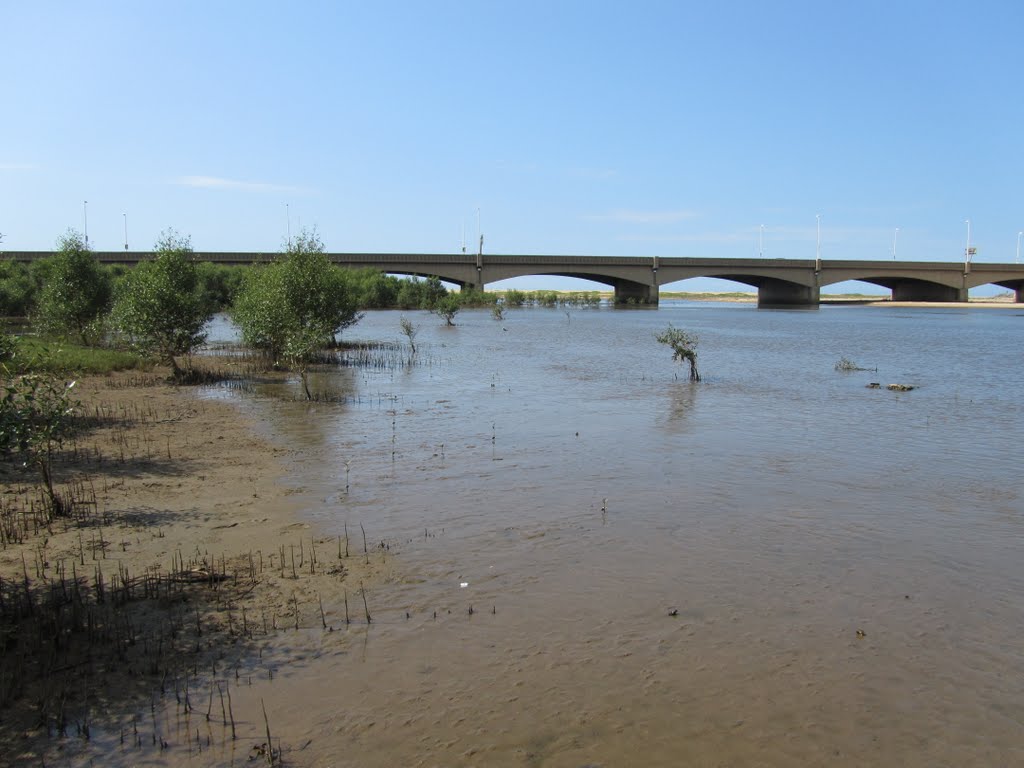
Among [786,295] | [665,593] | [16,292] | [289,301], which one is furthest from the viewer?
[786,295]

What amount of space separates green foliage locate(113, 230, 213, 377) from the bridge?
63.4m

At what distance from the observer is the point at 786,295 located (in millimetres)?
130000

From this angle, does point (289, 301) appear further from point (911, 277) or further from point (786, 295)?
point (786, 295)

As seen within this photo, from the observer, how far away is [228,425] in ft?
67.6

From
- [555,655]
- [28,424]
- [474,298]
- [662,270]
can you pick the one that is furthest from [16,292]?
[662,270]

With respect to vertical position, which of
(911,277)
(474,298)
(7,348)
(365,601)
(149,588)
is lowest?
(365,601)

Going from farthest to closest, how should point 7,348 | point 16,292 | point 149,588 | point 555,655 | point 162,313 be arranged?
point 16,292, point 162,313, point 7,348, point 149,588, point 555,655

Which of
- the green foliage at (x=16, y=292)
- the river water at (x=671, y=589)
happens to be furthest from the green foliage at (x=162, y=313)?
the green foliage at (x=16, y=292)

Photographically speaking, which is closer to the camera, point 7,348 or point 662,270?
point 7,348

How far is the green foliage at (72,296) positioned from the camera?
39.0 meters

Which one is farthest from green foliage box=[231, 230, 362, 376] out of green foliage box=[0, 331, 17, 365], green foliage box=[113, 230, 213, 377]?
green foliage box=[0, 331, 17, 365]

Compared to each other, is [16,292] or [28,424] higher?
[16,292]

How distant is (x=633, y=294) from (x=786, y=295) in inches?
1048

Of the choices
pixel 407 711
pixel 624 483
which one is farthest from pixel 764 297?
pixel 407 711
